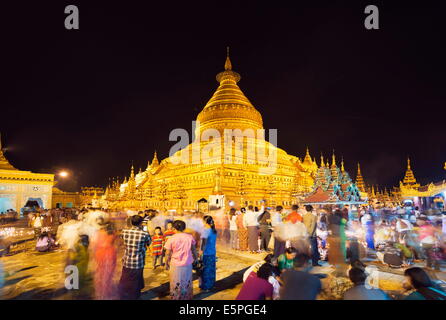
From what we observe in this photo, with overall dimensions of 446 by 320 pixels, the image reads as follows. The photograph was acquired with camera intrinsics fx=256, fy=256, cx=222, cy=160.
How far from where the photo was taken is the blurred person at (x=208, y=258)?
5.81 meters

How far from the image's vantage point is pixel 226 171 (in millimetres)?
30000

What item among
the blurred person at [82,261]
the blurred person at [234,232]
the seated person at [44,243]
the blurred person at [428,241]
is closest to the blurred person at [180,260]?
the blurred person at [82,261]

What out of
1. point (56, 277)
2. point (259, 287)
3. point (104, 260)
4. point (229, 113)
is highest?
point (229, 113)

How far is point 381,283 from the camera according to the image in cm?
620

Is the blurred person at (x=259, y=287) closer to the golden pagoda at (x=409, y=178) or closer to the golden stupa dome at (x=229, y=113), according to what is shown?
the golden stupa dome at (x=229, y=113)

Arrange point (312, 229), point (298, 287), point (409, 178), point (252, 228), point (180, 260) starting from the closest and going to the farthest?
point (298, 287) → point (180, 260) → point (312, 229) → point (252, 228) → point (409, 178)

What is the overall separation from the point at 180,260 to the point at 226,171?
25.3 meters

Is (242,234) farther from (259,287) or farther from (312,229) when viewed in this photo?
(259,287)

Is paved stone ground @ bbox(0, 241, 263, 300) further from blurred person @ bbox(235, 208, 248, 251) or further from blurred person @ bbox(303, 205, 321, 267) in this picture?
blurred person @ bbox(303, 205, 321, 267)

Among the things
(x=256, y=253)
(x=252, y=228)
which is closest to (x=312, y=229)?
(x=252, y=228)
